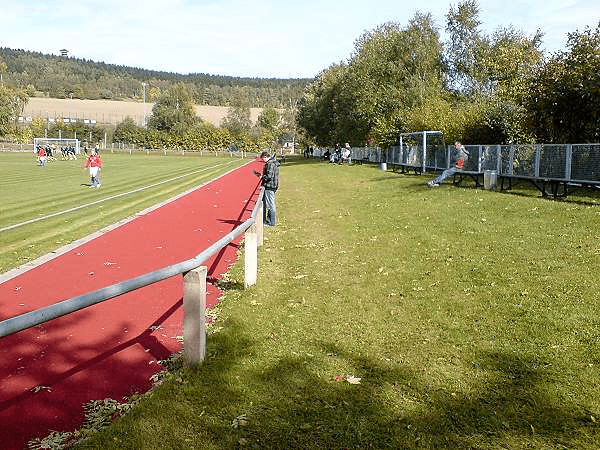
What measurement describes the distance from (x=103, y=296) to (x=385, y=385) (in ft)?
7.29

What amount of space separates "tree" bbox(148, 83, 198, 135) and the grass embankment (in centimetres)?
11034

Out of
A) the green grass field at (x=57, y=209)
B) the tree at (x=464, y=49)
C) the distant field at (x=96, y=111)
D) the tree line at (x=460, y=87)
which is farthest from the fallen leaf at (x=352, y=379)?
the distant field at (x=96, y=111)

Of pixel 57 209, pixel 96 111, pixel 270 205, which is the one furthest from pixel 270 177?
pixel 96 111

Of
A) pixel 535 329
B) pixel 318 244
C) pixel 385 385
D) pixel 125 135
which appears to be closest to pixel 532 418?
pixel 385 385

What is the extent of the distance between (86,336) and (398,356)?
3.08 metres

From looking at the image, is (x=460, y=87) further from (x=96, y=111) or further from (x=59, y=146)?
(x=96, y=111)

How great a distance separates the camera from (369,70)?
49.8 m

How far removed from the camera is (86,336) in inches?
223

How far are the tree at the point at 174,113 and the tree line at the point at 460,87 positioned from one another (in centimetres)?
4975

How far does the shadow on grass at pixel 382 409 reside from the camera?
3.62 meters

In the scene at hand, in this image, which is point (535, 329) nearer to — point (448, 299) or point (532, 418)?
point (448, 299)

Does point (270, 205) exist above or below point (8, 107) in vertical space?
below

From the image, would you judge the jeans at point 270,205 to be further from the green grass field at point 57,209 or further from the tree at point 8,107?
the tree at point 8,107

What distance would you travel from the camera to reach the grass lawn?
3730mm
